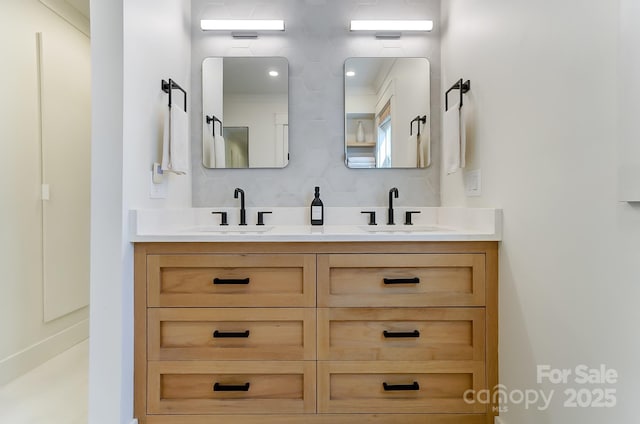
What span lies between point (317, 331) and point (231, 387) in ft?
1.40

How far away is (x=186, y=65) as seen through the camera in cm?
208

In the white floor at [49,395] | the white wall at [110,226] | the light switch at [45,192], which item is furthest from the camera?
the light switch at [45,192]

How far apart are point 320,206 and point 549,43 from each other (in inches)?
51.4

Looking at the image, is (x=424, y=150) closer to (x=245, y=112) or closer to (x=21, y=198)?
(x=245, y=112)

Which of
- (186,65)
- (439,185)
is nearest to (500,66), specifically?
(439,185)

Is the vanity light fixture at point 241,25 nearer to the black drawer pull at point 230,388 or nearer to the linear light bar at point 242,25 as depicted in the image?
the linear light bar at point 242,25

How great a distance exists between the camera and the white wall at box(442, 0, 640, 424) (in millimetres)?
889

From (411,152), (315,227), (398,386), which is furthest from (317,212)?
(398,386)

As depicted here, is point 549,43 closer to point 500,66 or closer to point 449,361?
point 500,66

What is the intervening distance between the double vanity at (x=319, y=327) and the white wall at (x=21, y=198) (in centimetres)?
119

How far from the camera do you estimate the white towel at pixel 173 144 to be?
1697 millimetres

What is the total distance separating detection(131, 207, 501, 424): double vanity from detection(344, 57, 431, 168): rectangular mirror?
80cm

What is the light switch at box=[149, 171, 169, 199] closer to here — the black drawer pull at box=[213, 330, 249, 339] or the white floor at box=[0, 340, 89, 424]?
the black drawer pull at box=[213, 330, 249, 339]

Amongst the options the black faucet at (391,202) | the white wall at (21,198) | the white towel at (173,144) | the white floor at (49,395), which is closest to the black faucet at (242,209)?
the white towel at (173,144)
